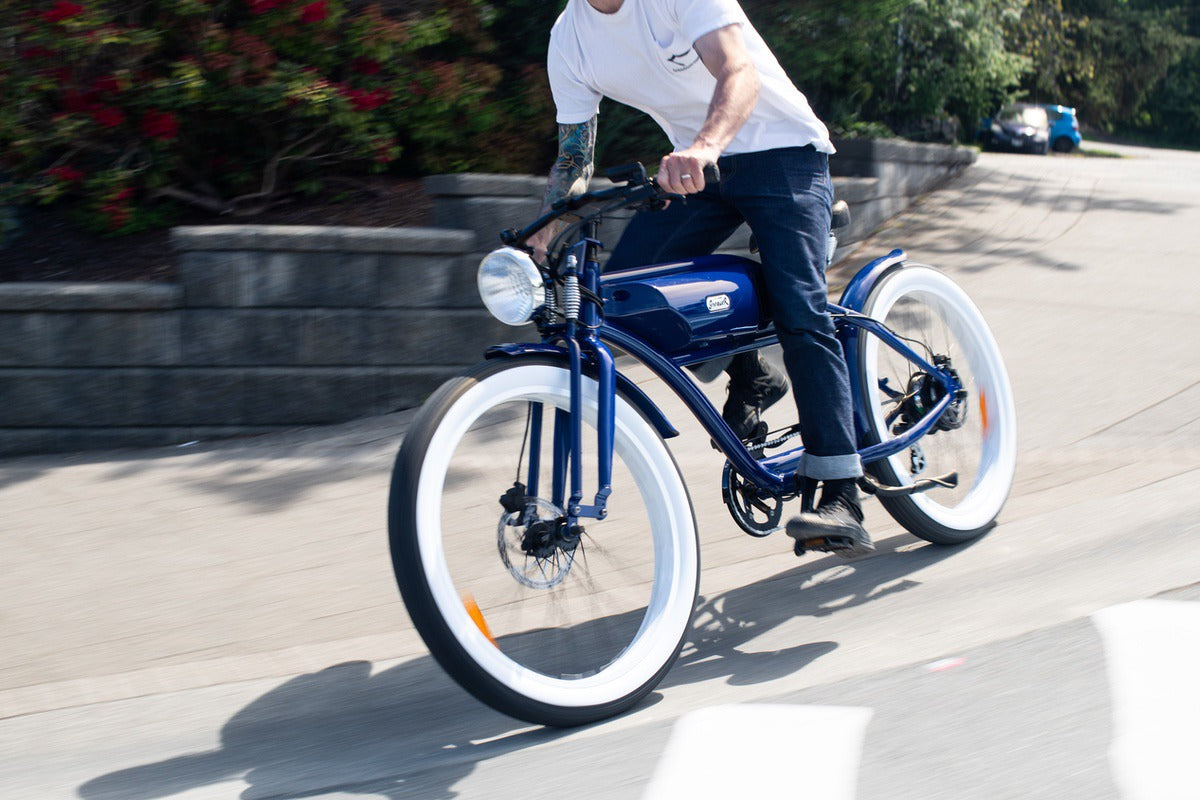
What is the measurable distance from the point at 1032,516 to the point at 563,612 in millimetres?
2044

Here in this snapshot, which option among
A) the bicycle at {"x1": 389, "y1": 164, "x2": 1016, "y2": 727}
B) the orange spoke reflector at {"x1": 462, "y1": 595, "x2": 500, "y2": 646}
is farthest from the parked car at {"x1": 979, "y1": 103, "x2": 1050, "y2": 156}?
the orange spoke reflector at {"x1": 462, "y1": 595, "x2": 500, "y2": 646}

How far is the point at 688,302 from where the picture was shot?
11.1 ft

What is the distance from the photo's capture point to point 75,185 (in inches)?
249

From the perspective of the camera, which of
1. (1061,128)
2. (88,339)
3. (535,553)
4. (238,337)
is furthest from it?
(1061,128)

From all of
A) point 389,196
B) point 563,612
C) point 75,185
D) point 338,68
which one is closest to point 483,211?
point 389,196

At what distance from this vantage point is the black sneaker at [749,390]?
3.85 meters

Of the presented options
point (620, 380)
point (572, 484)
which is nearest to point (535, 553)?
point (572, 484)

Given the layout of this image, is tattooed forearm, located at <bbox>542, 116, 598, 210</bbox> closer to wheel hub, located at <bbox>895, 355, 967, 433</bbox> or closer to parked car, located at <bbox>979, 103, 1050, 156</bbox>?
wheel hub, located at <bbox>895, 355, 967, 433</bbox>

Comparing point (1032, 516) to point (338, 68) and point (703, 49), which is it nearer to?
point (703, 49)

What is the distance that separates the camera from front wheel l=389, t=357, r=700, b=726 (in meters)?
2.76

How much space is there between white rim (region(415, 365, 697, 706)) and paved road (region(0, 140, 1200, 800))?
0.43 ft

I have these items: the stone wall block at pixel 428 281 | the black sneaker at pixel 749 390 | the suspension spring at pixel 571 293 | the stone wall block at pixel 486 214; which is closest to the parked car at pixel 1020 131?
the stone wall block at pixel 486 214

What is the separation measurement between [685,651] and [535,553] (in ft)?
2.29

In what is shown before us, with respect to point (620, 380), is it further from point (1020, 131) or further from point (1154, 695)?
point (1020, 131)
